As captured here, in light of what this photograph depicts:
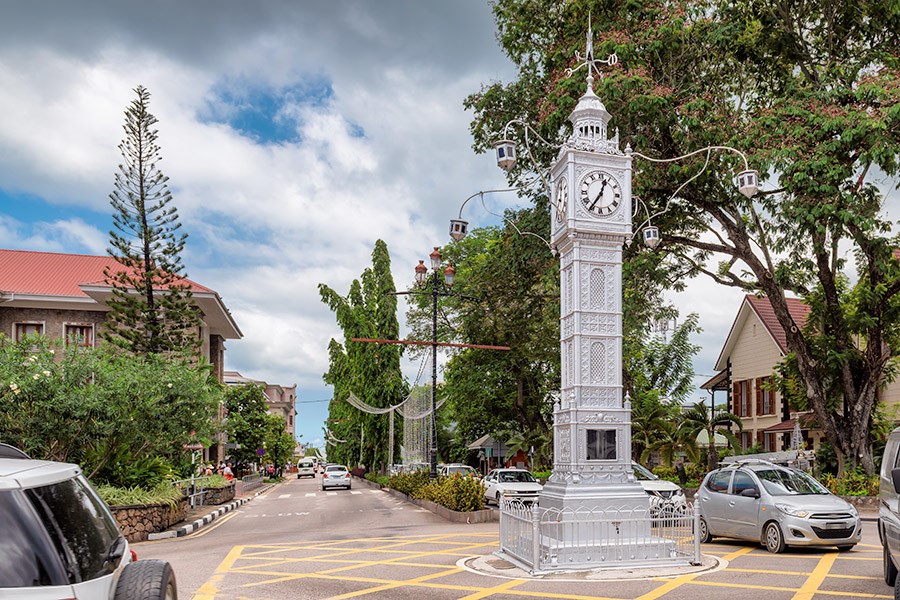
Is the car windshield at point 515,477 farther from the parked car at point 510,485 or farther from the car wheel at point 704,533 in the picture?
the car wheel at point 704,533

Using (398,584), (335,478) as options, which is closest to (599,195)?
(398,584)

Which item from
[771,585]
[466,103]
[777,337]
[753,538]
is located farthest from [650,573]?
[777,337]

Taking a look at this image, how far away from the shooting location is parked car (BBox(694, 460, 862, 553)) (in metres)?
14.0

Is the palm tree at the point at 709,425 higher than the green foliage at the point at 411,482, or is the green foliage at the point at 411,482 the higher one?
the palm tree at the point at 709,425

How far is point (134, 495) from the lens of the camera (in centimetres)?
2080

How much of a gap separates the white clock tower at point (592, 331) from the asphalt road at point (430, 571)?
180 cm

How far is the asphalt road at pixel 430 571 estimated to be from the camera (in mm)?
10641

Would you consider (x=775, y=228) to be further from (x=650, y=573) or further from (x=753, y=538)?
(x=650, y=573)

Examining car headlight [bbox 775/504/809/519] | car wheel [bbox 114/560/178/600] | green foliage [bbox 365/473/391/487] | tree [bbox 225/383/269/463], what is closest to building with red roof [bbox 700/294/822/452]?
green foliage [bbox 365/473/391/487]

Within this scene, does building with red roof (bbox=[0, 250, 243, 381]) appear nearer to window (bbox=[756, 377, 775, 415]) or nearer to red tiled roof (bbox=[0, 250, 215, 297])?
red tiled roof (bbox=[0, 250, 215, 297])

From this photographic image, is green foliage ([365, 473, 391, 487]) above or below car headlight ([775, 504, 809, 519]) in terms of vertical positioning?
below

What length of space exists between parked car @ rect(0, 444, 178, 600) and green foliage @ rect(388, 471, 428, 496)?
2688 centimetres

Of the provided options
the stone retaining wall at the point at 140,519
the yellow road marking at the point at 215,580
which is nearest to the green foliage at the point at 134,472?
the stone retaining wall at the point at 140,519

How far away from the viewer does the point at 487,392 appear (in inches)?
1677
